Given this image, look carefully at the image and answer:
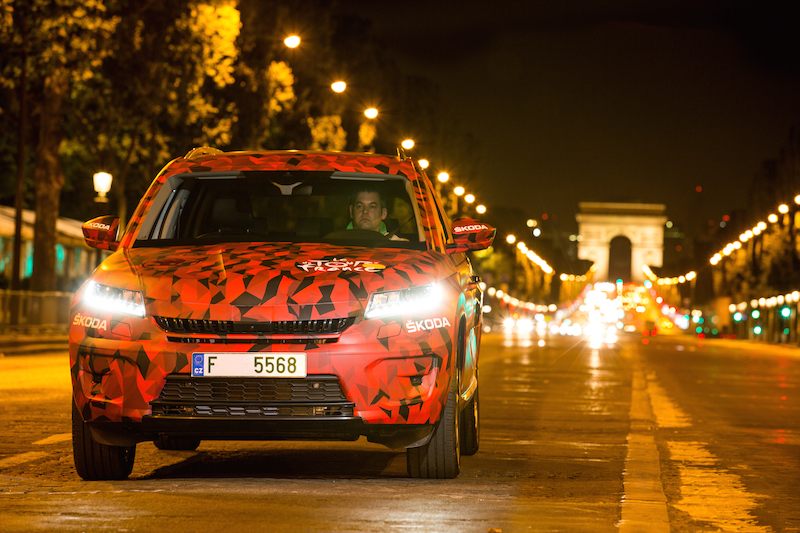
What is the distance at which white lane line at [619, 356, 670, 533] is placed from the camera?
5.96 metres

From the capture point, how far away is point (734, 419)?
1337 centimetres

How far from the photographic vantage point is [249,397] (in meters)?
6.37

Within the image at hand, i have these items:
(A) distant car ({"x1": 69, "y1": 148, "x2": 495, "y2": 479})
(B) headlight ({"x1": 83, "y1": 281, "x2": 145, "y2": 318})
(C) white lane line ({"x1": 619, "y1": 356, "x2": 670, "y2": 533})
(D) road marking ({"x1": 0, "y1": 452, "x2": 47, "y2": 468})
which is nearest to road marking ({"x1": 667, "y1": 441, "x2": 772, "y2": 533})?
(C) white lane line ({"x1": 619, "y1": 356, "x2": 670, "y2": 533})

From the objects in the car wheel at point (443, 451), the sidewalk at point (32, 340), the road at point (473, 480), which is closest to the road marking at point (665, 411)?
the road at point (473, 480)

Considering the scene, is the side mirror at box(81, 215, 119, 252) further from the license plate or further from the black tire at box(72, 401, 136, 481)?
the license plate

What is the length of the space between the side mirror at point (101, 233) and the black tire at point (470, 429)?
2.39 m

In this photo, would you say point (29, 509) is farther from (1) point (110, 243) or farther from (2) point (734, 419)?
(2) point (734, 419)

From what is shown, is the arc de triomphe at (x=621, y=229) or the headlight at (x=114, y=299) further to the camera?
the arc de triomphe at (x=621, y=229)

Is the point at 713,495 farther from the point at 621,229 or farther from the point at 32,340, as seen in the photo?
the point at 621,229

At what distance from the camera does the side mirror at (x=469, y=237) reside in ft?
25.1

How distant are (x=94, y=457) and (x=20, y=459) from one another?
1.34 meters

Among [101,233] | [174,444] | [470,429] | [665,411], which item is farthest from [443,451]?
[665,411]

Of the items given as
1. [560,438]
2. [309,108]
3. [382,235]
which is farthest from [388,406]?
[309,108]

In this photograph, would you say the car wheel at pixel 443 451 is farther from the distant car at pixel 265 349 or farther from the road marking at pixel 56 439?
the road marking at pixel 56 439
